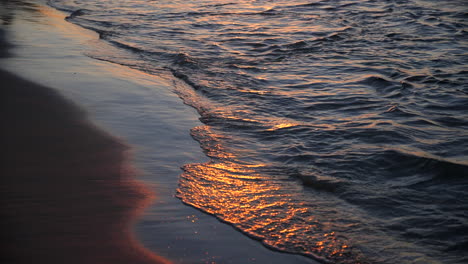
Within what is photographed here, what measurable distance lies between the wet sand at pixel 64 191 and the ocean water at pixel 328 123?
24.2 inches

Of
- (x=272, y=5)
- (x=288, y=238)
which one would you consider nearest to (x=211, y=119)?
(x=288, y=238)

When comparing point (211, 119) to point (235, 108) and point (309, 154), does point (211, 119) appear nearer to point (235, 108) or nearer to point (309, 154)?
point (235, 108)

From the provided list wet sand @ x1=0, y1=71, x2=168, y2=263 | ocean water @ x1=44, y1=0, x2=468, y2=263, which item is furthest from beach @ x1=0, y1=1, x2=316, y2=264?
ocean water @ x1=44, y1=0, x2=468, y2=263

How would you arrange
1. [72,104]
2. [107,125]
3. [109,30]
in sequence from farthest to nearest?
1. [109,30]
2. [72,104]
3. [107,125]

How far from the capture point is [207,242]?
3.21m

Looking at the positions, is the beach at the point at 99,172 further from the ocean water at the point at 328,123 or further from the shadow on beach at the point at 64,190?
the ocean water at the point at 328,123

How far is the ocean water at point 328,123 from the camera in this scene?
3.47 metres

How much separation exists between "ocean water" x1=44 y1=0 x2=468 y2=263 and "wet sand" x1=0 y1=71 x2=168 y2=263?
24.2 inches

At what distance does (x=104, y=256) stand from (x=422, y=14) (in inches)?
421

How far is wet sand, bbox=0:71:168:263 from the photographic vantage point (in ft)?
9.87

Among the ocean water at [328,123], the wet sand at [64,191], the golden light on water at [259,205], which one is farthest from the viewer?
the ocean water at [328,123]

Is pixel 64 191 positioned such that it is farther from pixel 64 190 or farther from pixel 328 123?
pixel 328 123

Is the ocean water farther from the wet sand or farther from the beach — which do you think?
the wet sand

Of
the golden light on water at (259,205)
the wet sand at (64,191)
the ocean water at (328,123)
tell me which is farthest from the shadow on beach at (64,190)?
the ocean water at (328,123)
